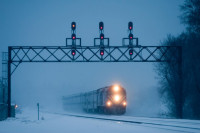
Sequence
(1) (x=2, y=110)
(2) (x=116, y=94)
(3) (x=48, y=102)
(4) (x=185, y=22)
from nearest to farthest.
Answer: (1) (x=2, y=110)
(4) (x=185, y=22)
(2) (x=116, y=94)
(3) (x=48, y=102)

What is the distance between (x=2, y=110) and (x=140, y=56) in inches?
525

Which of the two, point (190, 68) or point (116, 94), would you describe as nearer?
point (190, 68)

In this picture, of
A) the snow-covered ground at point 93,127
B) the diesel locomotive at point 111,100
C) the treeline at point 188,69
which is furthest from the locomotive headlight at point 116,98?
the snow-covered ground at point 93,127

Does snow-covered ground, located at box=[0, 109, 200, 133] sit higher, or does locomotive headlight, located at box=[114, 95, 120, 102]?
locomotive headlight, located at box=[114, 95, 120, 102]

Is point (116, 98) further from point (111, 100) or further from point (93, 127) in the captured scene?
point (93, 127)

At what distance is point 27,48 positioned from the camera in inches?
1101

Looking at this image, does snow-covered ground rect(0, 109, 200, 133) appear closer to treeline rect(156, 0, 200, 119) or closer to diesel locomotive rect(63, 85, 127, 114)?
treeline rect(156, 0, 200, 119)

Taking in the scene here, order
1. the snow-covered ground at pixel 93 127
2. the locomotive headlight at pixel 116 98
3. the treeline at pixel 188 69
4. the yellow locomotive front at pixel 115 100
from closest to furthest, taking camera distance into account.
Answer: the snow-covered ground at pixel 93 127, the treeline at pixel 188 69, the yellow locomotive front at pixel 115 100, the locomotive headlight at pixel 116 98

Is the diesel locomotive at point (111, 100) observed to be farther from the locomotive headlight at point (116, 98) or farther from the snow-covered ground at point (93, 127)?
the snow-covered ground at point (93, 127)

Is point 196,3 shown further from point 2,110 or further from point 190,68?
point 2,110

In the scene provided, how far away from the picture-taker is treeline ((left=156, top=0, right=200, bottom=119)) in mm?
28456

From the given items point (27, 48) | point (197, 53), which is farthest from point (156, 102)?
point (27, 48)

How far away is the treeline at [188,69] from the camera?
1120 inches

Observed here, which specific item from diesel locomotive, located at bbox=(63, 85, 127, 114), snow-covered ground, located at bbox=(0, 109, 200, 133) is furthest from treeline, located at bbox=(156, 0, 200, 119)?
snow-covered ground, located at bbox=(0, 109, 200, 133)
